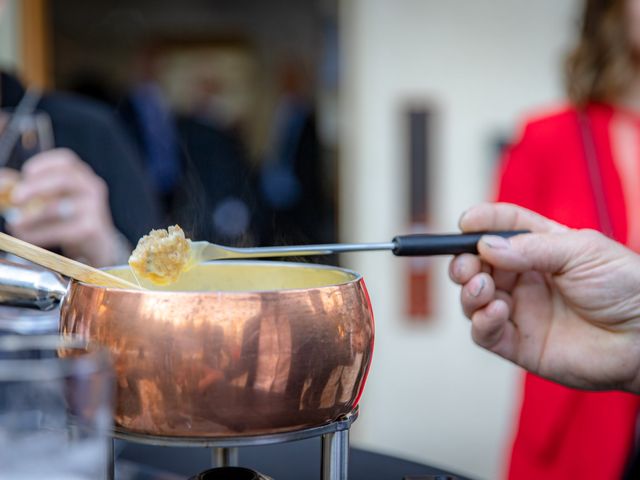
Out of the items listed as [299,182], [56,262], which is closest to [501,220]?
[56,262]

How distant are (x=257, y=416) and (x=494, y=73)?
8.12 ft

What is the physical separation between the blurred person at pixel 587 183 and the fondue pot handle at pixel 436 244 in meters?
0.73

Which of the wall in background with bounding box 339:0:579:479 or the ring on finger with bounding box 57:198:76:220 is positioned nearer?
the ring on finger with bounding box 57:198:76:220

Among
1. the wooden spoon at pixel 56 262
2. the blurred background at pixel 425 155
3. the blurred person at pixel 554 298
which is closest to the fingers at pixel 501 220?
the blurred person at pixel 554 298

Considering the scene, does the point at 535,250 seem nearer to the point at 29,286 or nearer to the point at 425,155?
the point at 29,286

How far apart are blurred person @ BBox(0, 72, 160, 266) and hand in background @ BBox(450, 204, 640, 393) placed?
69 centimetres

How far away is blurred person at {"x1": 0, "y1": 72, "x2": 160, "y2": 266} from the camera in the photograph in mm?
1231

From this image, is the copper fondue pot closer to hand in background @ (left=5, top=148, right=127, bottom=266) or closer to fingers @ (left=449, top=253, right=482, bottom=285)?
fingers @ (left=449, top=253, right=482, bottom=285)

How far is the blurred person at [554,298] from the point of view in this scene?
0.86 metres

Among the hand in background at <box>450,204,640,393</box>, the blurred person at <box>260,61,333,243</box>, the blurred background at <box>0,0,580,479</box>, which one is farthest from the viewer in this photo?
the blurred person at <box>260,61,333,243</box>

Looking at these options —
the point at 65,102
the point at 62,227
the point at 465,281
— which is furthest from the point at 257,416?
the point at 65,102

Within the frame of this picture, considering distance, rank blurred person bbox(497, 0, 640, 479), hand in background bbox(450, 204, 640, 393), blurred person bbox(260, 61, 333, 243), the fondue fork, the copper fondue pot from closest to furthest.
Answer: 1. the copper fondue pot
2. the fondue fork
3. hand in background bbox(450, 204, 640, 393)
4. blurred person bbox(497, 0, 640, 479)
5. blurred person bbox(260, 61, 333, 243)

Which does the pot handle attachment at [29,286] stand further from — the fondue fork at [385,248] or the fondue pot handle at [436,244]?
the fondue pot handle at [436,244]

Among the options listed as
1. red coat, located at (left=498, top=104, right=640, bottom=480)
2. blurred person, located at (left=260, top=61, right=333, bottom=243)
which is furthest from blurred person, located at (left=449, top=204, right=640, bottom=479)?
blurred person, located at (left=260, top=61, right=333, bottom=243)
